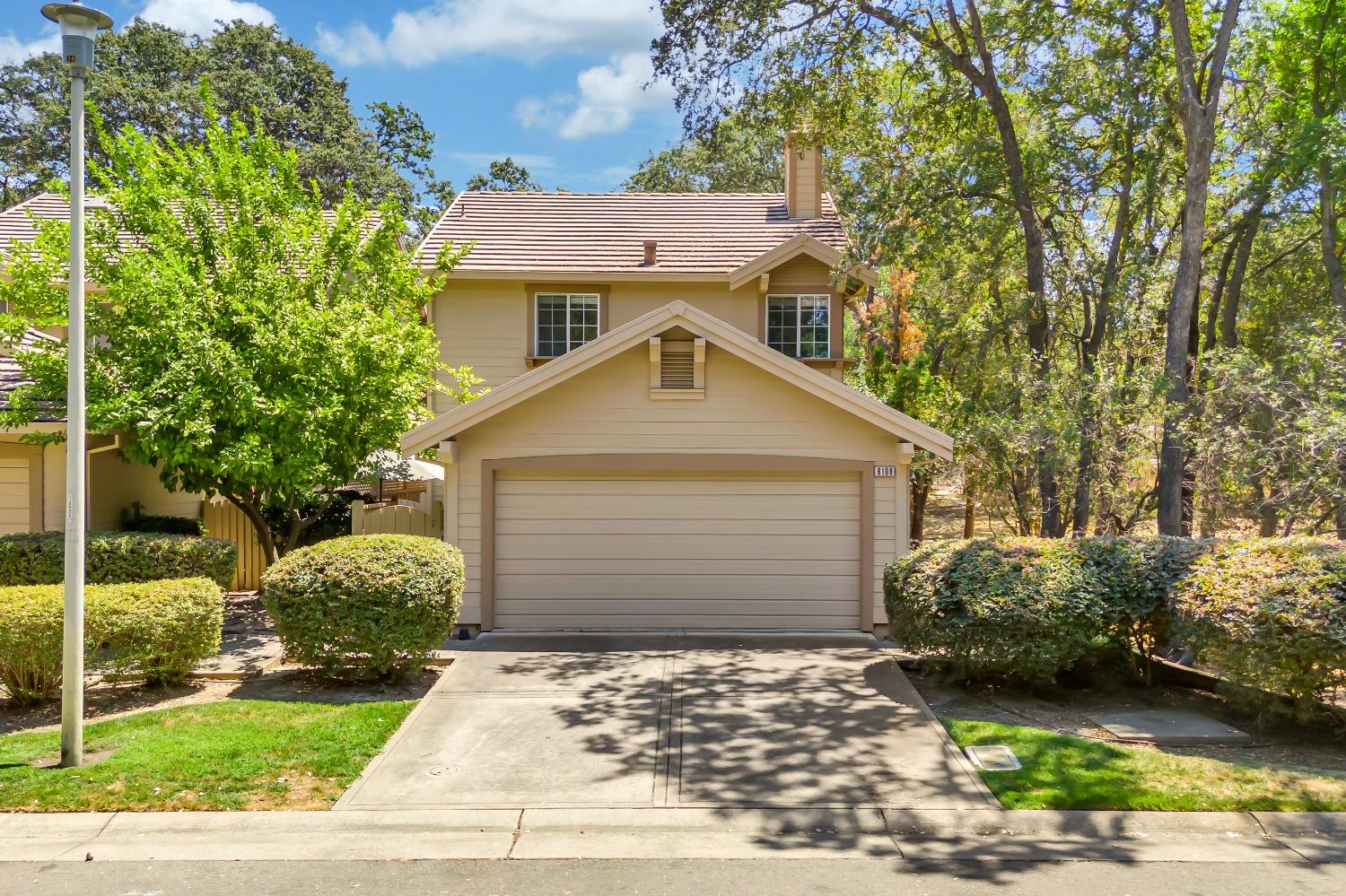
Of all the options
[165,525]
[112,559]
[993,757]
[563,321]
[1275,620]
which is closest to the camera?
[993,757]

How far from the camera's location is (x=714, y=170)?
3934cm

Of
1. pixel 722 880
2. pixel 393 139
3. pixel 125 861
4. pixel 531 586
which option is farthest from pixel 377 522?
pixel 393 139

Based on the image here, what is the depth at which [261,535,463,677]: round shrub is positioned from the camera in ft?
30.6

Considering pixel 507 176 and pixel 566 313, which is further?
pixel 507 176

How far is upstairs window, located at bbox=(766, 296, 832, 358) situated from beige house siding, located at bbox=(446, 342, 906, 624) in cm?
543

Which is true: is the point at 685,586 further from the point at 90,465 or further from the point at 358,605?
the point at 90,465

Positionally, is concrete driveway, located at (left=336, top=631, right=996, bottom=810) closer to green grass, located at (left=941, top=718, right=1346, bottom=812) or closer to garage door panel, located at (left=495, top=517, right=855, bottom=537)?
green grass, located at (left=941, top=718, right=1346, bottom=812)

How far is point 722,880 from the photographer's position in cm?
563

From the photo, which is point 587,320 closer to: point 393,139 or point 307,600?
point 307,600

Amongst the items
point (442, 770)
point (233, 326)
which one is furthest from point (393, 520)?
point (442, 770)

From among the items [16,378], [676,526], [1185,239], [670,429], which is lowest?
[676,526]

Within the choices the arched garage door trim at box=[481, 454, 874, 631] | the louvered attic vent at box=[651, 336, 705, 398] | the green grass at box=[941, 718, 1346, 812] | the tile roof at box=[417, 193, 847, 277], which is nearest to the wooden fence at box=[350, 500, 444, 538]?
the arched garage door trim at box=[481, 454, 874, 631]

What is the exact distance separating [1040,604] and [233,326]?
10370mm

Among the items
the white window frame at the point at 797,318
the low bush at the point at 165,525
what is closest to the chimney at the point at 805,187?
the white window frame at the point at 797,318
